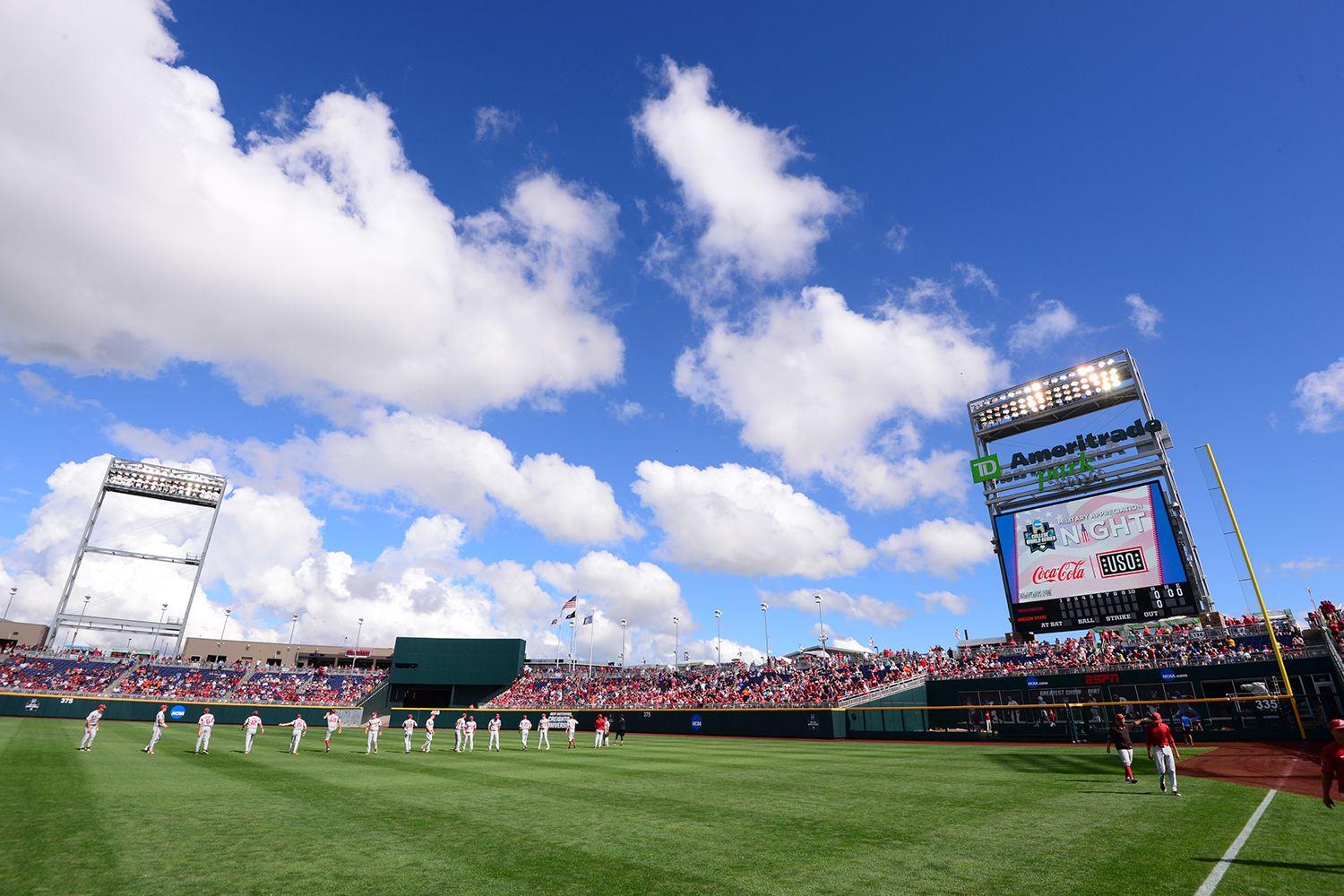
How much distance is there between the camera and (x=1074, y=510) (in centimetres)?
4659

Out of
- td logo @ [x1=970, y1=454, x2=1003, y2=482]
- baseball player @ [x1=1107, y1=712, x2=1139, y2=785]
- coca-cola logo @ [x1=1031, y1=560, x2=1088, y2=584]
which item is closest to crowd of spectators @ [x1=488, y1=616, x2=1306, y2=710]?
coca-cola logo @ [x1=1031, y1=560, x2=1088, y2=584]

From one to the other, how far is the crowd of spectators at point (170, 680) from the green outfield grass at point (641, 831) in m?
48.5

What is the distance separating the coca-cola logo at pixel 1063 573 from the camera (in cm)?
4403

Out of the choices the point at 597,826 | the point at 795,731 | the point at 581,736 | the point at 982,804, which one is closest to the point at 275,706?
the point at 581,736

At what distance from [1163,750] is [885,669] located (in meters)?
34.2

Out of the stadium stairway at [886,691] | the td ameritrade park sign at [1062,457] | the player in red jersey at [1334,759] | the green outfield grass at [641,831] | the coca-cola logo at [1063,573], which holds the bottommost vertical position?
the green outfield grass at [641,831]

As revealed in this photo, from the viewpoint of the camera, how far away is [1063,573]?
147 feet

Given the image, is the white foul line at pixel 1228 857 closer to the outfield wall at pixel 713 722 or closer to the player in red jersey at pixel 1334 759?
the player in red jersey at pixel 1334 759

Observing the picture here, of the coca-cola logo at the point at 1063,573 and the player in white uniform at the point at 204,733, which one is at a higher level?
the coca-cola logo at the point at 1063,573

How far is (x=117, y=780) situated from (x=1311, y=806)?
2751cm

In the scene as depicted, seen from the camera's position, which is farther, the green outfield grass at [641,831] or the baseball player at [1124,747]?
the baseball player at [1124,747]

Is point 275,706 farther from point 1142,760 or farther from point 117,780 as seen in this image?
point 1142,760

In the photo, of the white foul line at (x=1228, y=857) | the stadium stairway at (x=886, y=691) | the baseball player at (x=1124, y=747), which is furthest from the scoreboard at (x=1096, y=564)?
the white foul line at (x=1228, y=857)

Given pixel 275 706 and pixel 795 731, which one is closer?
pixel 795 731
